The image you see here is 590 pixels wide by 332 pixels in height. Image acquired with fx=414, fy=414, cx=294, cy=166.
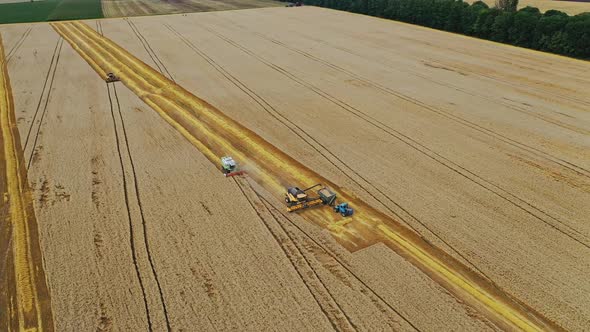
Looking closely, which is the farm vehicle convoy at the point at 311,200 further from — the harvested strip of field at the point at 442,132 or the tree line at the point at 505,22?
the tree line at the point at 505,22

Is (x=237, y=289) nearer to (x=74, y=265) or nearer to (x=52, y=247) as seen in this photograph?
(x=74, y=265)

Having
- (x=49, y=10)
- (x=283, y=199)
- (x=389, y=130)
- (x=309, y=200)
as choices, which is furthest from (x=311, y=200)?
(x=49, y=10)

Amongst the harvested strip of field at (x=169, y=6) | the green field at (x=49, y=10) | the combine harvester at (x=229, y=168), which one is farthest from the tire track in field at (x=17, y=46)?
the combine harvester at (x=229, y=168)

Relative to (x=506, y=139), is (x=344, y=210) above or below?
below

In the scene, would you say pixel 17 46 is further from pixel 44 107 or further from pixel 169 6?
pixel 169 6

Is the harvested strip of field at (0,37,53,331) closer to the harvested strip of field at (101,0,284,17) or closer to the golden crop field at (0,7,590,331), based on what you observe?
the golden crop field at (0,7,590,331)

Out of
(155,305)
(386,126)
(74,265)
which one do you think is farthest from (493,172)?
(74,265)
